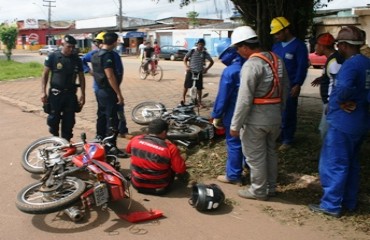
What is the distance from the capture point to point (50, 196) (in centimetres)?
418

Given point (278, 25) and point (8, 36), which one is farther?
point (8, 36)

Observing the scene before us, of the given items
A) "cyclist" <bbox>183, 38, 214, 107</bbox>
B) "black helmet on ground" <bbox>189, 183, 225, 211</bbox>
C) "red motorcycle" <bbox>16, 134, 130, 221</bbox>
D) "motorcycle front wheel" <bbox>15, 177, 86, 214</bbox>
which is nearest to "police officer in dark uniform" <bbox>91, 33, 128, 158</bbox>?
"red motorcycle" <bbox>16, 134, 130, 221</bbox>

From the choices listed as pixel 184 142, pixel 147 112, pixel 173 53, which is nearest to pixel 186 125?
pixel 184 142

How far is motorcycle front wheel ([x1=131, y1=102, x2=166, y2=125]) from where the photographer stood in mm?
8031

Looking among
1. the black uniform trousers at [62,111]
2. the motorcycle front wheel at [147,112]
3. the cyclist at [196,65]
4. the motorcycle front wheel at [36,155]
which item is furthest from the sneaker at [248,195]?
the cyclist at [196,65]

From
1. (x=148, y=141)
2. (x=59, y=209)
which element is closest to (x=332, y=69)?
→ (x=148, y=141)

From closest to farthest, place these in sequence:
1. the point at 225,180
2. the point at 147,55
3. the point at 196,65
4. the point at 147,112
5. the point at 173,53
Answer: the point at 225,180, the point at 147,112, the point at 196,65, the point at 147,55, the point at 173,53

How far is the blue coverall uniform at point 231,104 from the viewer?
5051 millimetres

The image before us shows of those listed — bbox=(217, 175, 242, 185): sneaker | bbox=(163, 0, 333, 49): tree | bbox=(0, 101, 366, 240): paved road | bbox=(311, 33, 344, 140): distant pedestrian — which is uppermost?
bbox=(163, 0, 333, 49): tree

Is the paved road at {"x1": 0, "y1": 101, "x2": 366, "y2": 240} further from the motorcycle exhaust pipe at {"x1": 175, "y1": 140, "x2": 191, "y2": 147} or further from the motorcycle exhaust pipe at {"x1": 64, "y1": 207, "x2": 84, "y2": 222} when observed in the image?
the motorcycle exhaust pipe at {"x1": 175, "y1": 140, "x2": 191, "y2": 147}

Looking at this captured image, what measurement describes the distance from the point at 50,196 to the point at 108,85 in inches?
101

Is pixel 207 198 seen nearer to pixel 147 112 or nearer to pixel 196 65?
pixel 147 112

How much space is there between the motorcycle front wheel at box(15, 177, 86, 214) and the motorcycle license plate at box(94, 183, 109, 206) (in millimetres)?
141

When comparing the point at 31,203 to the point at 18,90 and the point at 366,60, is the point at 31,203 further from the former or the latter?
the point at 18,90
